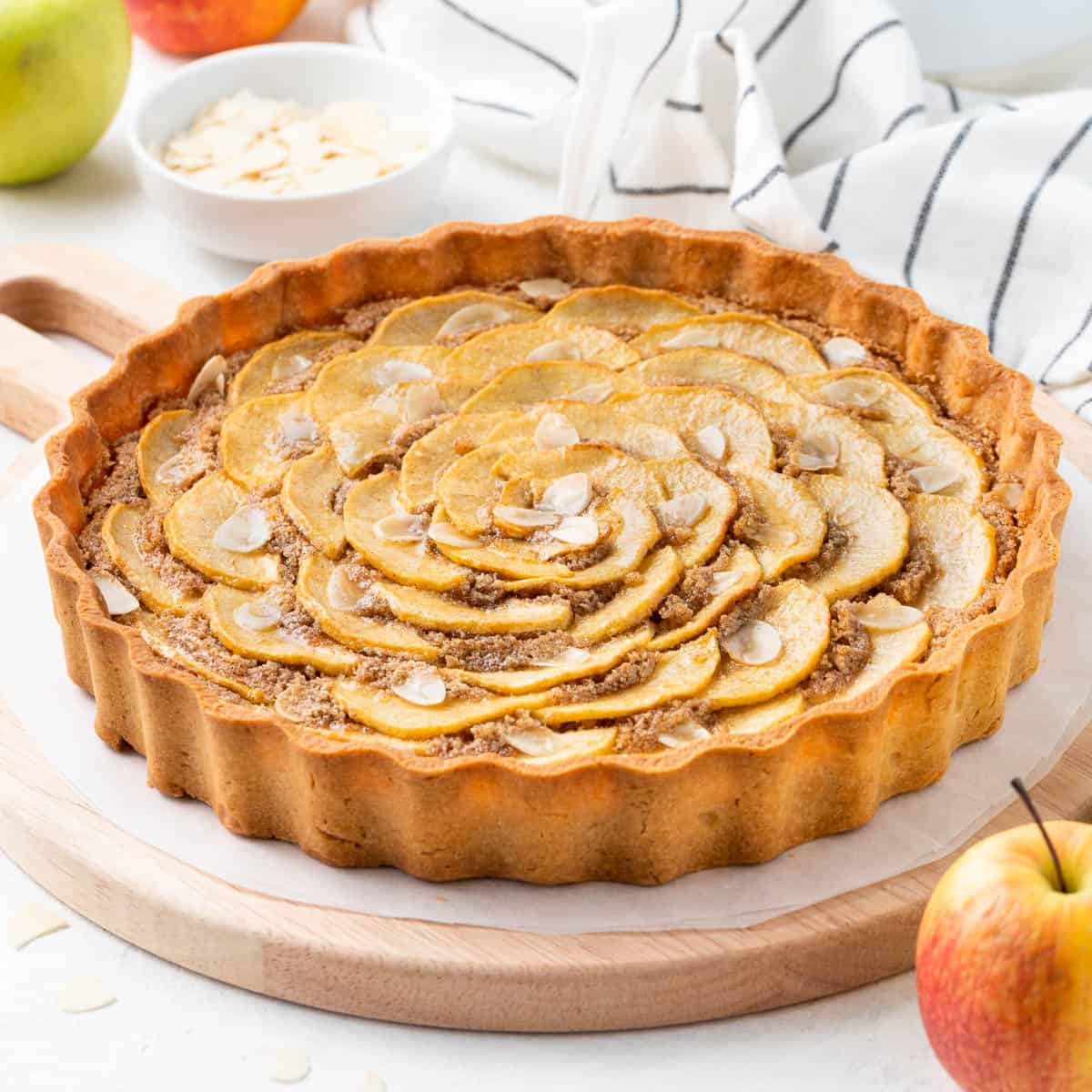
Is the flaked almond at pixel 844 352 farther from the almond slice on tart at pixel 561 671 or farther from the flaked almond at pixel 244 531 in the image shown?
the flaked almond at pixel 244 531

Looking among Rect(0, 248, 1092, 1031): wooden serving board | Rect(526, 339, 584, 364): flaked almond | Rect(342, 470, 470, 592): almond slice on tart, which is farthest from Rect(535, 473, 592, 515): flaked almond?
Rect(0, 248, 1092, 1031): wooden serving board

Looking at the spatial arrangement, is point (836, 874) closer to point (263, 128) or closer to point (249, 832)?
point (249, 832)

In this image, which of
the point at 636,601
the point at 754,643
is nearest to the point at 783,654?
the point at 754,643

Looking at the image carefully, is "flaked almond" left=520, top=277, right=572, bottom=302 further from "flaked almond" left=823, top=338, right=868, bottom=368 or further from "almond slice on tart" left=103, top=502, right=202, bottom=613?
"almond slice on tart" left=103, top=502, right=202, bottom=613

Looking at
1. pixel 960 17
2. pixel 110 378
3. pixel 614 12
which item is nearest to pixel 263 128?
pixel 614 12

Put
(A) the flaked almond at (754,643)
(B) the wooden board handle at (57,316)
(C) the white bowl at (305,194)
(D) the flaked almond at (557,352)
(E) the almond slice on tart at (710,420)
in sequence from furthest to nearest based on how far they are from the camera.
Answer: (C) the white bowl at (305,194) → (B) the wooden board handle at (57,316) → (D) the flaked almond at (557,352) → (E) the almond slice on tart at (710,420) → (A) the flaked almond at (754,643)

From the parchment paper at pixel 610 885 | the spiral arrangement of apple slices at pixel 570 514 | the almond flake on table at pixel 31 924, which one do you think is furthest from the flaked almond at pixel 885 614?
the almond flake on table at pixel 31 924

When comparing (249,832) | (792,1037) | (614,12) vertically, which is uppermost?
(614,12)
